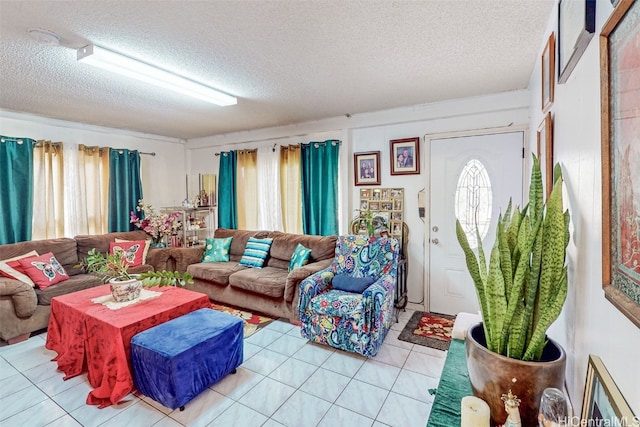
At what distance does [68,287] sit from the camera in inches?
125

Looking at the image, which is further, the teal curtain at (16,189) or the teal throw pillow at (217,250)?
the teal throw pillow at (217,250)

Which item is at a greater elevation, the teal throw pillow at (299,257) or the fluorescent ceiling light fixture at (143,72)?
the fluorescent ceiling light fixture at (143,72)

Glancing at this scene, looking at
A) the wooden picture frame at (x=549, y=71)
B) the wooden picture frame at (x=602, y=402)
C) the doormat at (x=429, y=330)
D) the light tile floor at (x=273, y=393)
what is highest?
the wooden picture frame at (x=549, y=71)

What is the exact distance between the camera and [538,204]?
3.62 ft

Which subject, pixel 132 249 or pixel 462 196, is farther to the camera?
pixel 132 249

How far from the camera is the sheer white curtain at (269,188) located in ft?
14.8

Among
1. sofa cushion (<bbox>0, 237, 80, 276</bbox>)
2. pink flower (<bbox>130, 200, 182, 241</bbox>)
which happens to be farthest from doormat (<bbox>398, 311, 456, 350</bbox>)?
sofa cushion (<bbox>0, 237, 80, 276</bbox>)

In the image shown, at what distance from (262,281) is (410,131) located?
2.35 metres

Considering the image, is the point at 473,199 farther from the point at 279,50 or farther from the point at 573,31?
the point at 279,50

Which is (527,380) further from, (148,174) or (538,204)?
(148,174)

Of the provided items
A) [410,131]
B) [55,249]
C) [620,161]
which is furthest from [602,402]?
[55,249]

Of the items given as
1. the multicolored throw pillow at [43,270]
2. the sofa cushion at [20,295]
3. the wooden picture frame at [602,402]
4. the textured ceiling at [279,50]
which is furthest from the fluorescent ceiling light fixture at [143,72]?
the wooden picture frame at [602,402]

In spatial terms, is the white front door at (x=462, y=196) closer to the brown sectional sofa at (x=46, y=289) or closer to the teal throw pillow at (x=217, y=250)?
the teal throw pillow at (x=217, y=250)

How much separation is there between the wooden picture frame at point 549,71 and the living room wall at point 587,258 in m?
0.42
